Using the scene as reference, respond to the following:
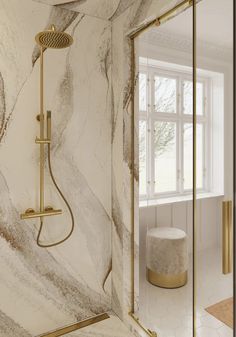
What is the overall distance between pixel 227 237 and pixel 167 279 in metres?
0.49

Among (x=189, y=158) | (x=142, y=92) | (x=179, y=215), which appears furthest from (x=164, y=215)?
(x=142, y=92)

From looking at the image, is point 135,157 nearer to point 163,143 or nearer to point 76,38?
point 163,143

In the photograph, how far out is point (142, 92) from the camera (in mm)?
1739

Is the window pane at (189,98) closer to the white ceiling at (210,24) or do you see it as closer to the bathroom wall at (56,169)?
the white ceiling at (210,24)

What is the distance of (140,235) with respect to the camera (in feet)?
5.87

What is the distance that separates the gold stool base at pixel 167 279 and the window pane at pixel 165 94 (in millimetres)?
880

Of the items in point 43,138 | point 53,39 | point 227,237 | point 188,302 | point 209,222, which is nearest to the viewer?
point 227,237

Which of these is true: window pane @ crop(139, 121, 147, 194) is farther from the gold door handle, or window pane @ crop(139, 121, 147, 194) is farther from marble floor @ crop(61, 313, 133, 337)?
marble floor @ crop(61, 313, 133, 337)

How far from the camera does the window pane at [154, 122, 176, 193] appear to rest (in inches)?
58.5

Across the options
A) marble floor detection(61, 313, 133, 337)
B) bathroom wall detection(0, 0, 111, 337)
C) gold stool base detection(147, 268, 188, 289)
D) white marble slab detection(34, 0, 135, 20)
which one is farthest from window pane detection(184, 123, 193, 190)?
marble floor detection(61, 313, 133, 337)

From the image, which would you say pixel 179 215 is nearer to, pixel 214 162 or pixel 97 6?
pixel 214 162

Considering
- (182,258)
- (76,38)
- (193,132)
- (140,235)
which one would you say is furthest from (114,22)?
(182,258)

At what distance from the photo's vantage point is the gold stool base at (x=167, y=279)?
57.4 inches

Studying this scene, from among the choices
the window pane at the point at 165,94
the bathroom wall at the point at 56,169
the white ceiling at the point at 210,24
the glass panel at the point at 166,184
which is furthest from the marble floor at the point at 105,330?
the white ceiling at the point at 210,24
